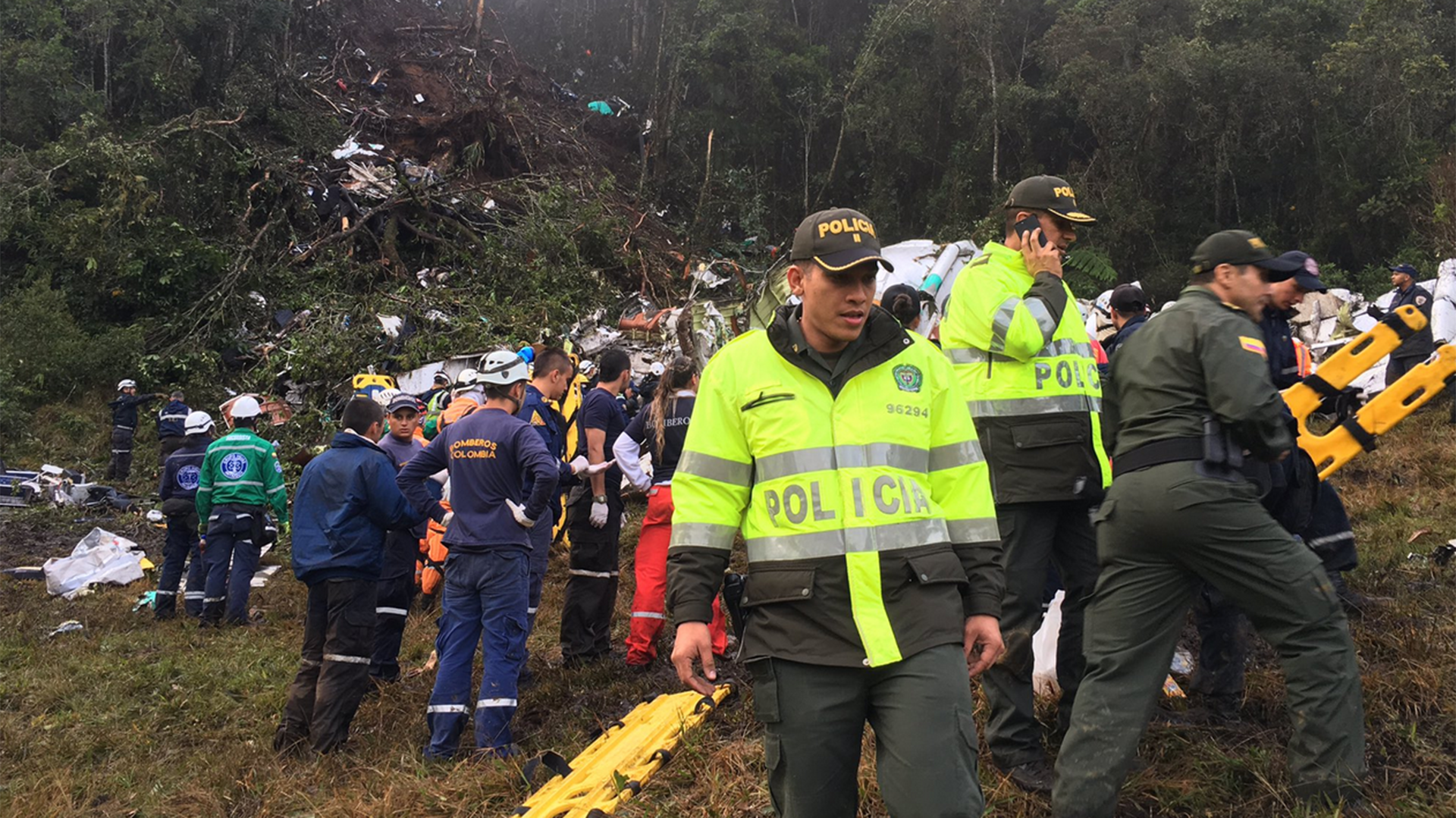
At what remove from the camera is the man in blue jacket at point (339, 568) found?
4.93 meters

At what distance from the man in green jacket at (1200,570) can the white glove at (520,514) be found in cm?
270

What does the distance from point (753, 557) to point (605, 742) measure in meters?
2.30

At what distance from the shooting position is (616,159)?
2373 centimetres

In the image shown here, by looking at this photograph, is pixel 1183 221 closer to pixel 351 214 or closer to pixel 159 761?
pixel 351 214

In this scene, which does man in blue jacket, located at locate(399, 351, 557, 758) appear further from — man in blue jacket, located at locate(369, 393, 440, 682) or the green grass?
man in blue jacket, located at locate(369, 393, 440, 682)

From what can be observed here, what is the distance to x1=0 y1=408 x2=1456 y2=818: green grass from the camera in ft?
10.7

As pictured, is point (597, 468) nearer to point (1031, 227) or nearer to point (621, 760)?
point (621, 760)

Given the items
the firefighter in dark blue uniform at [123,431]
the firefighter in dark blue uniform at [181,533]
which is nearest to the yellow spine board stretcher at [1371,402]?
the firefighter in dark blue uniform at [181,533]

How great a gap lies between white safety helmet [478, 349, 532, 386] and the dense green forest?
922 cm

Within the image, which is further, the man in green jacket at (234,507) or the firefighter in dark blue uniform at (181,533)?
the firefighter in dark blue uniform at (181,533)

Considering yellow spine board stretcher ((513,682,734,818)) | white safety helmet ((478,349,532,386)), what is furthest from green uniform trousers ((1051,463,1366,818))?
white safety helmet ((478,349,532,386))

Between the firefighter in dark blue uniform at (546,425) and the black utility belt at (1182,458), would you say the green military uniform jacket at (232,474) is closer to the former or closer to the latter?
the firefighter in dark blue uniform at (546,425)

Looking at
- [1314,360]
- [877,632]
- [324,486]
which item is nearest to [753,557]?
[877,632]

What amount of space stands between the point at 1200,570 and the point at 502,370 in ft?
11.0
